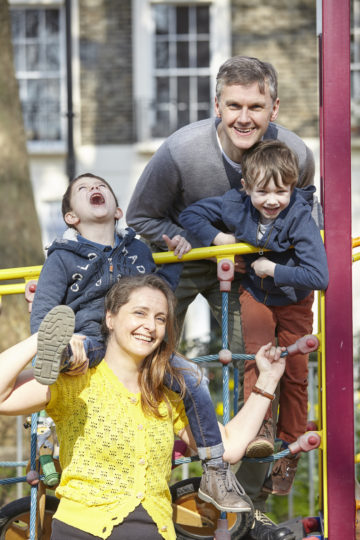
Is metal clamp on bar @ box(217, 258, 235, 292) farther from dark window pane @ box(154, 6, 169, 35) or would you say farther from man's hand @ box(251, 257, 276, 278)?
dark window pane @ box(154, 6, 169, 35)

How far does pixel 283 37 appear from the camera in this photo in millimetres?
12703

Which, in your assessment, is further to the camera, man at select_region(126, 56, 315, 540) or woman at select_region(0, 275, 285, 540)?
man at select_region(126, 56, 315, 540)

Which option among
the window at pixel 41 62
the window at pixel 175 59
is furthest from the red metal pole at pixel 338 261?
the window at pixel 41 62

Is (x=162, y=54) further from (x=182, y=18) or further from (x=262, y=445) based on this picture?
(x=262, y=445)

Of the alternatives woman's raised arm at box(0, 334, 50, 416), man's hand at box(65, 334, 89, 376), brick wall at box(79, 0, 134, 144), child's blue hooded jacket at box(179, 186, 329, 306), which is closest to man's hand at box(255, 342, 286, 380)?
child's blue hooded jacket at box(179, 186, 329, 306)

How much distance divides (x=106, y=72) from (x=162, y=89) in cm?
82

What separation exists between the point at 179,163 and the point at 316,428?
4.21 feet

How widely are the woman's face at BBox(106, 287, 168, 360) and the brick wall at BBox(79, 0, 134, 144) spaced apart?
381 inches

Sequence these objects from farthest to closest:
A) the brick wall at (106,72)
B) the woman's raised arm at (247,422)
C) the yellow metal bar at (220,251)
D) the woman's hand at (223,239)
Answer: the brick wall at (106,72)
the woman's hand at (223,239)
the yellow metal bar at (220,251)
the woman's raised arm at (247,422)

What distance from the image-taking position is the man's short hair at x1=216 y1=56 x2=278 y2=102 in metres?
3.70

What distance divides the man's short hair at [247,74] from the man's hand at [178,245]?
0.63 meters

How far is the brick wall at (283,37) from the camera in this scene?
1266cm

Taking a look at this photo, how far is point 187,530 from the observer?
3.73 metres

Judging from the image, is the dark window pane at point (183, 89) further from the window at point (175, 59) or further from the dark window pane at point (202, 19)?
the dark window pane at point (202, 19)
